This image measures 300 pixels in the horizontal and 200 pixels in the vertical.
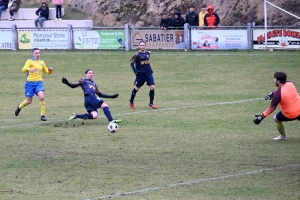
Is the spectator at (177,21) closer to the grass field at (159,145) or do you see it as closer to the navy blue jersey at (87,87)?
the grass field at (159,145)

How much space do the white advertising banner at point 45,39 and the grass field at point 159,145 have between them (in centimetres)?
779

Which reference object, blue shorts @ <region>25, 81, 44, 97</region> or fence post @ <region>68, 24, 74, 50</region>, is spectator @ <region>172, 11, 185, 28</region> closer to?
fence post @ <region>68, 24, 74, 50</region>

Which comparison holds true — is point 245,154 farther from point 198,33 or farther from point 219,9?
point 219,9

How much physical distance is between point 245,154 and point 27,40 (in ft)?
84.7

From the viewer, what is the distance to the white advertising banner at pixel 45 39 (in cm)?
3816

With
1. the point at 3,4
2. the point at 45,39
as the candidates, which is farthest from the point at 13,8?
the point at 45,39

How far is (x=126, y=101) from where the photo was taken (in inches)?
966

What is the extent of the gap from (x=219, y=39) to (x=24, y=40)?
1095cm

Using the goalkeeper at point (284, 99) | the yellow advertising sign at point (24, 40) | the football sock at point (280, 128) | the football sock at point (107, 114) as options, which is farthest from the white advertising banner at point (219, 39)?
the goalkeeper at point (284, 99)

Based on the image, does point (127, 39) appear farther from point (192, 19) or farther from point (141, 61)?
point (141, 61)

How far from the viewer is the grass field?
39.1 feet

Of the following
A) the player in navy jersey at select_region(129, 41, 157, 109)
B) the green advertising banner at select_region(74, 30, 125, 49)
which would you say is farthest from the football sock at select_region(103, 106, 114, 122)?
the green advertising banner at select_region(74, 30, 125, 49)

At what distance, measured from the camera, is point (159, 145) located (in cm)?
1592

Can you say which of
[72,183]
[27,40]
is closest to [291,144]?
[72,183]
